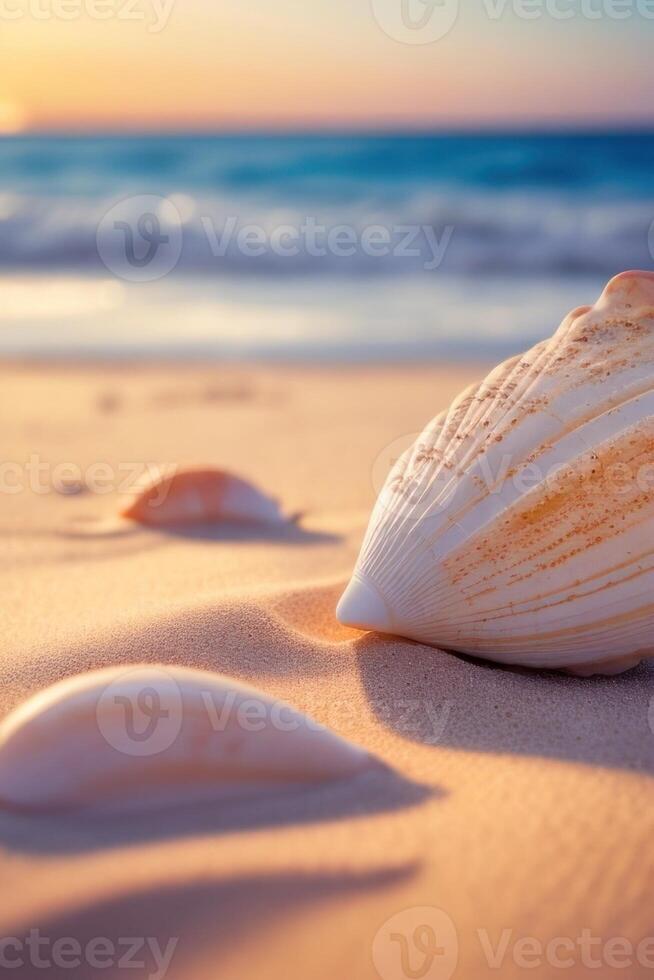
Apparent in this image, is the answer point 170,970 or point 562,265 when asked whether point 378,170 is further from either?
point 170,970

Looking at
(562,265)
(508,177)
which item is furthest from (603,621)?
(508,177)
